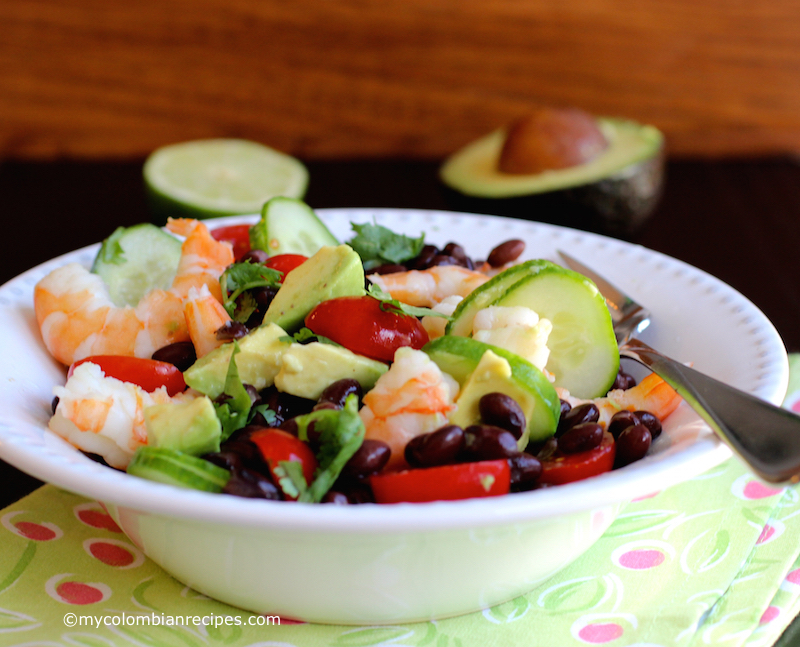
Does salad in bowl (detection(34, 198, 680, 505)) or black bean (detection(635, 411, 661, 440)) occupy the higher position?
salad in bowl (detection(34, 198, 680, 505))

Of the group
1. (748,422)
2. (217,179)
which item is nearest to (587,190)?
(217,179)

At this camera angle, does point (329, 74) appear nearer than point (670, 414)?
No

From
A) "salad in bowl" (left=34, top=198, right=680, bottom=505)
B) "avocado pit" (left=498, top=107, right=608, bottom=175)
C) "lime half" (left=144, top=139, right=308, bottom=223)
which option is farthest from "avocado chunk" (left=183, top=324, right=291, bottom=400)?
"avocado pit" (left=498, top=107, right=608, bottom=175)

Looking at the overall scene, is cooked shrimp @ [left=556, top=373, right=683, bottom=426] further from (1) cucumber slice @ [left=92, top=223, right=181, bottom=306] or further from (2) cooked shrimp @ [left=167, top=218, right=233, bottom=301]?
(1) cucumber slice @ [left=92, top=223, right=181, bottom=306]

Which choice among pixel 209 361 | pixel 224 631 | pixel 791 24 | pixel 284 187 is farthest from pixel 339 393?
pixel 791 24

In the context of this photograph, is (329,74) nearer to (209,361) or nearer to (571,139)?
(571,139)

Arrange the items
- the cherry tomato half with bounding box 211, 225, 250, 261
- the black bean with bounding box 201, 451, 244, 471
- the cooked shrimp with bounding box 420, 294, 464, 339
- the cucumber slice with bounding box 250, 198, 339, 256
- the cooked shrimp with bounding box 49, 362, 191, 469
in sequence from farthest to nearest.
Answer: the cherry tomato half with bounding box 211, 225, 250, 261 < the cucumber slice with bounding box 250, 198, 339, 256 < the cooked shrimp with bounding box 420, 294, 464, 339 < the cooked shrimp with bounding box 49, 362, 191, 469 < the black bean with bounding box 201, 451, 244, 471
